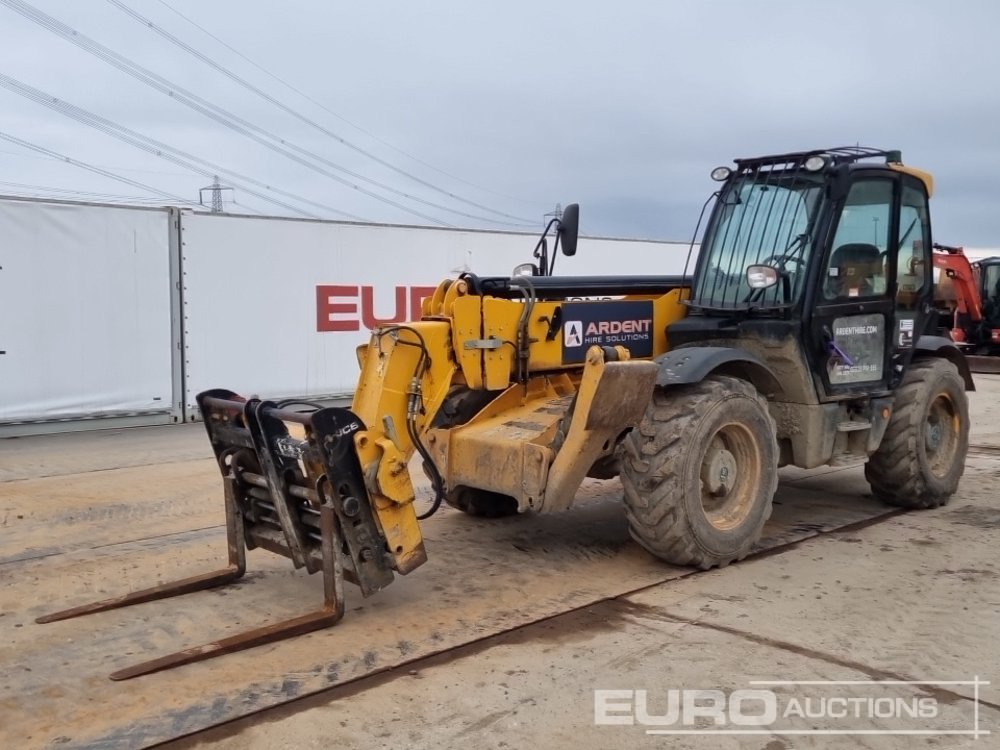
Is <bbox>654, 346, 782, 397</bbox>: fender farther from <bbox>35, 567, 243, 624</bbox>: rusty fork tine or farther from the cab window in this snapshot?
<bbox>35, 567, 243, 624</bbox>: rusty fork tine

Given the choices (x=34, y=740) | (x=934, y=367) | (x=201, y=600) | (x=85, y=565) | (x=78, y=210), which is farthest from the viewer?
(x=78, y=210)

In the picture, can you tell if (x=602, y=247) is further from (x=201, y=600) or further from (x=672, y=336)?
(x=201, y=600)

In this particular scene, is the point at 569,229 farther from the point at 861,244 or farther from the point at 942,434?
the point at 942,434

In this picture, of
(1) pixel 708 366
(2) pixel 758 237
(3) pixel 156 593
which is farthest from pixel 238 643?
(2) pixel 758 237

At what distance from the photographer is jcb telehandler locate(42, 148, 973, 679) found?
4.84m

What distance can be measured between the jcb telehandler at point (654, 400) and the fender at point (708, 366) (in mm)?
19

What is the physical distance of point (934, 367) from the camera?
24.7ft

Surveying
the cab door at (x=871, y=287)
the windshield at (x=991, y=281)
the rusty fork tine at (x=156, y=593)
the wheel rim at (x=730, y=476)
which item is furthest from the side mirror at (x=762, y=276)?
the windshield at (x=991, y=281)

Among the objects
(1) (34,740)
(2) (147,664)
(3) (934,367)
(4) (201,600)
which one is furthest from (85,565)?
(3) (934,367)

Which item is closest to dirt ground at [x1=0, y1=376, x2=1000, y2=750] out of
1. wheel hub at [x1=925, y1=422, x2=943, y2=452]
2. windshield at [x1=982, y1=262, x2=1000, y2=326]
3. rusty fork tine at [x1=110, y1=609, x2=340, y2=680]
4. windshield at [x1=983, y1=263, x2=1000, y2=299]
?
rusty fork tine at [x1=110, y1=609, x2=340, y2=680]

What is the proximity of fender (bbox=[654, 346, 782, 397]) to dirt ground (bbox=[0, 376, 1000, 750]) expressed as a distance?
112cm

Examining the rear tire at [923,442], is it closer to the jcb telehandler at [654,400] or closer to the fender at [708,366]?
the jcb telehandler at [654,400]

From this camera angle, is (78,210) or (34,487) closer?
(34,487)

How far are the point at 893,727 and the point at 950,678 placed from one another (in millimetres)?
605
